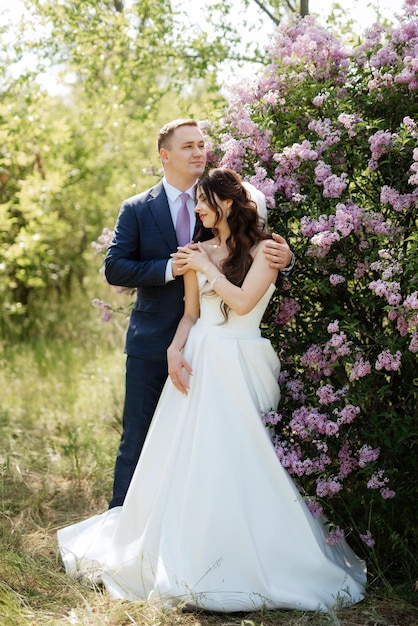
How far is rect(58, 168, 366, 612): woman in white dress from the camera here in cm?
376

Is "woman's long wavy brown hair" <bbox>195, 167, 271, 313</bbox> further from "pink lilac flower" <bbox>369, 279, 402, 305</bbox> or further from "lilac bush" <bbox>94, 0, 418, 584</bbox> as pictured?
"pink lilac flower" <bbox>369, 279, 402, 305</bbox>

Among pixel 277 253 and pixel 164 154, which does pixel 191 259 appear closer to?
pixel 277 253

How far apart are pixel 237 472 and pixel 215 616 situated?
0.67 metres

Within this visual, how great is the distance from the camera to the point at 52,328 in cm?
1144

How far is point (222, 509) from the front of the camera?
3789 millimetres

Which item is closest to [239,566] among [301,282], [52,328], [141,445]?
[141,445]

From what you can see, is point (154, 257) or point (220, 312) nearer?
point (220, 312)

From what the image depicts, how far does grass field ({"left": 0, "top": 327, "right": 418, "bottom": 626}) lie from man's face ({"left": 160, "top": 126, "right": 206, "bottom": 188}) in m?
1.94

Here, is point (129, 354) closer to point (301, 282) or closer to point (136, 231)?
point (136, 231)

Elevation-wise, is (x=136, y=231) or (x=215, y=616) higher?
(x=136, y=231)

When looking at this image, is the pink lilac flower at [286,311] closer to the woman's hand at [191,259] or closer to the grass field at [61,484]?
the woman's hand at [191,259]

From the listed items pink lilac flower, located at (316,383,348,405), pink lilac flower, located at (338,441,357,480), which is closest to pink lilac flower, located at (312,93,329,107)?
pink lilac flower, located at (316,383,348,405)

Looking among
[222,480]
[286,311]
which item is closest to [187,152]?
[286,311]

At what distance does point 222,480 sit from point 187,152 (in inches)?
70.5
